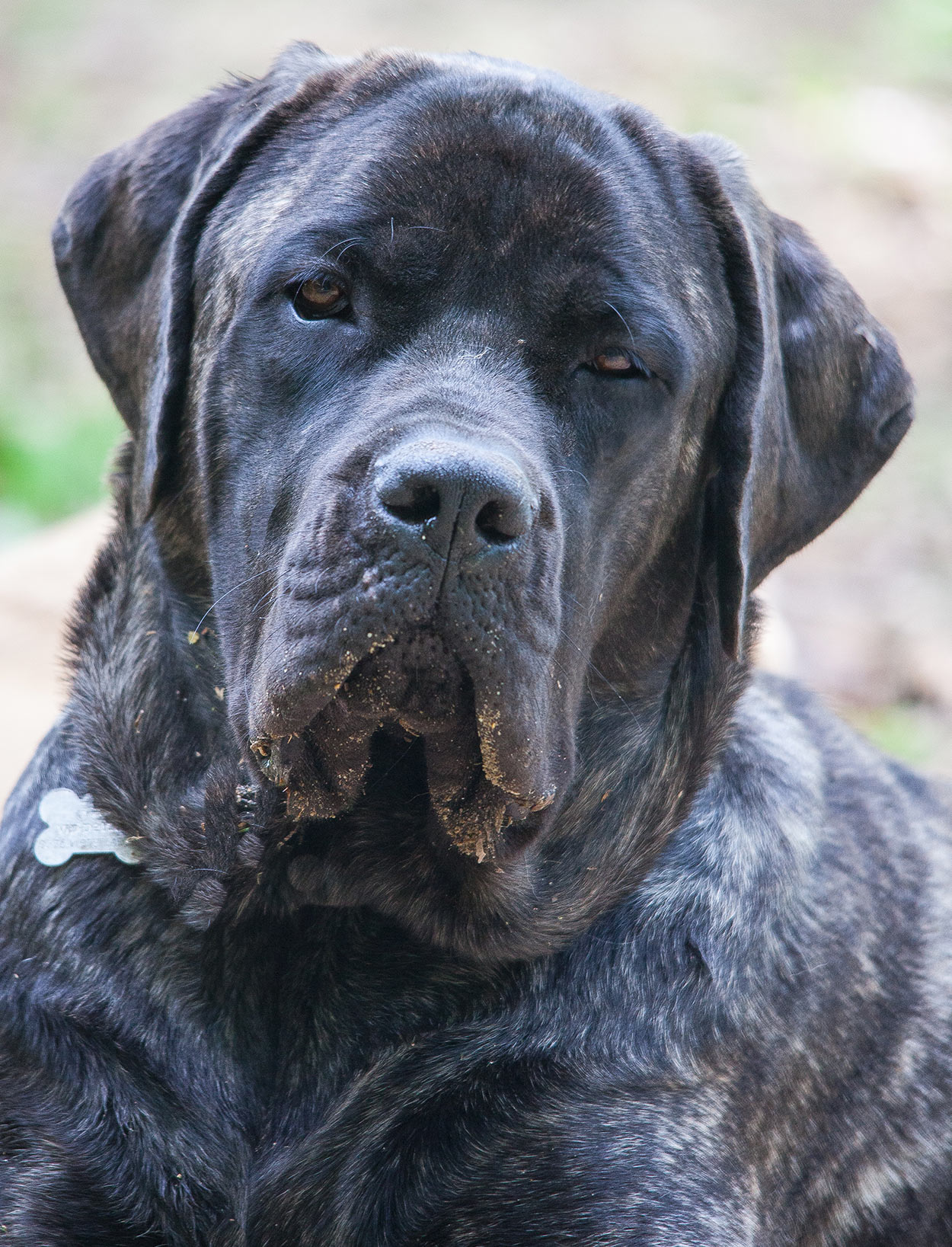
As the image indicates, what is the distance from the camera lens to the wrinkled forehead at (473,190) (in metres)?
3.23

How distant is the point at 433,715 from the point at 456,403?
59cm

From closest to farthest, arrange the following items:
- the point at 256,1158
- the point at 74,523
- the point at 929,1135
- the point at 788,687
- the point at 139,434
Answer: the point at 256,1158, the point at 139,434, the point at 929,1135, the point at 788,687, the point at 74,523

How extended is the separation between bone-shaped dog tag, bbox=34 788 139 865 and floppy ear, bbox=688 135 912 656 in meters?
1.41

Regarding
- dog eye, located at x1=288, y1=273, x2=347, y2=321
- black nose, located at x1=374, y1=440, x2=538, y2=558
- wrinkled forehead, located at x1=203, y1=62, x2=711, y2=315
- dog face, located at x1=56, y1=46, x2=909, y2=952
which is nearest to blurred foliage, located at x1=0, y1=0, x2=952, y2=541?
A: dog face, located at x1=56, y1=46, x2=909, y2=952

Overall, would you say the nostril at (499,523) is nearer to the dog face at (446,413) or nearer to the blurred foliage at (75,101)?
the dog face at (446,413)

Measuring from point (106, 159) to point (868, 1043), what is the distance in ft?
9.08

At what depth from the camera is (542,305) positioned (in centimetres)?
326

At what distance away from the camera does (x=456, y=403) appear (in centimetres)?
303

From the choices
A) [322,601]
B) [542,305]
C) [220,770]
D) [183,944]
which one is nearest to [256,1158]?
[183,944]

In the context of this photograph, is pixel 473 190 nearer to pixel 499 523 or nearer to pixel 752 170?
pixel 499 523

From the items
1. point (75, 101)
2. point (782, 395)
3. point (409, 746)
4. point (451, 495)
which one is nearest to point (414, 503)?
point (451, 495)

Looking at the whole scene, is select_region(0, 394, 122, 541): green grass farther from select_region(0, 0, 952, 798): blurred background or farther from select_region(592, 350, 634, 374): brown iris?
→ select_region(592, 350, 634, 374): brown iris

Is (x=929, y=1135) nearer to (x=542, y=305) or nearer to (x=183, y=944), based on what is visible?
(x=183, y=944)

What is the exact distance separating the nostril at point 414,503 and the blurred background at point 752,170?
119 inches
